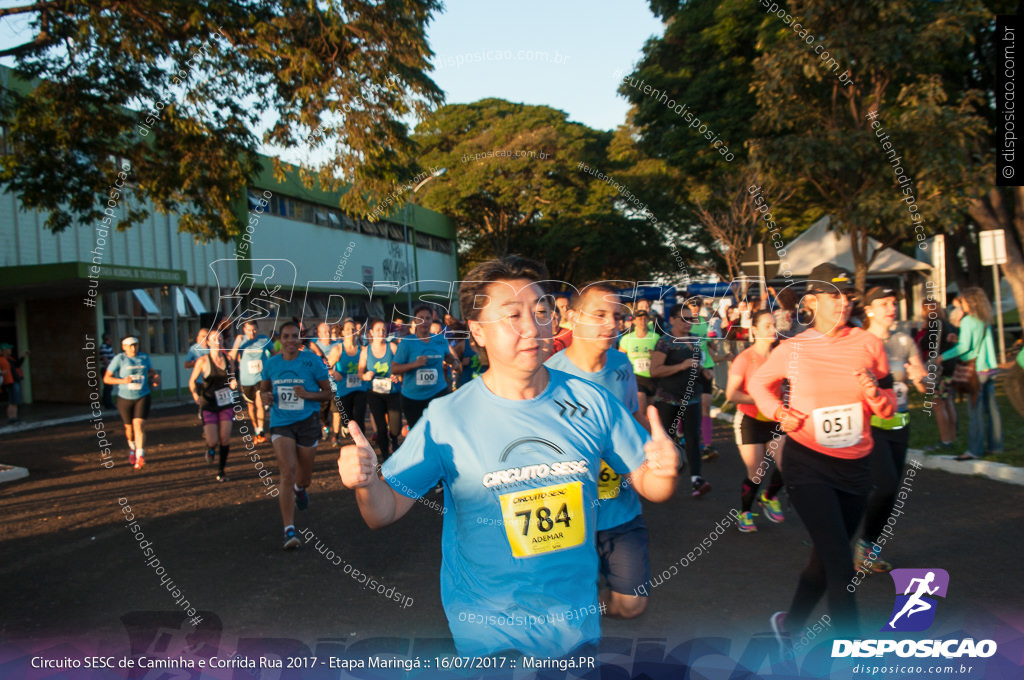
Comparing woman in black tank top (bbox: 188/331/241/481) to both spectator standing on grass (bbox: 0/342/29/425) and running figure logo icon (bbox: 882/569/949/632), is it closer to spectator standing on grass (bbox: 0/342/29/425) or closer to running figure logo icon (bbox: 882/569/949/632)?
running figure logo icon (bbox: 882/569/949/632)

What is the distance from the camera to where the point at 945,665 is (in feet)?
12.5

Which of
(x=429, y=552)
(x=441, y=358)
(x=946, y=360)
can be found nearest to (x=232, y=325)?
(x=441, y=358)

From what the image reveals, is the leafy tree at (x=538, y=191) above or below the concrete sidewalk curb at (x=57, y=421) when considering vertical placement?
above

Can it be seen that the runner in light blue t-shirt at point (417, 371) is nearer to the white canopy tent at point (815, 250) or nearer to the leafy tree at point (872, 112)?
the leafy tree at point (872, 112)

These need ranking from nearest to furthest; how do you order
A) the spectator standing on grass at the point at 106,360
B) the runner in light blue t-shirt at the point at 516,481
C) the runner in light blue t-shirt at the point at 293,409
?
the runner in light blue t-shirt at the point at 516,481
the runner in light blue t-shirt at the point at 293,409
the spectator standing on grass at the point at 106,360

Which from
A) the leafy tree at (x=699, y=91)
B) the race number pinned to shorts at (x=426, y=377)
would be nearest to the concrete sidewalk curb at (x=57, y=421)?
the race number pinned to shorts at (x=426, y=377)

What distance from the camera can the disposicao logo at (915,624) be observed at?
12.6 feet

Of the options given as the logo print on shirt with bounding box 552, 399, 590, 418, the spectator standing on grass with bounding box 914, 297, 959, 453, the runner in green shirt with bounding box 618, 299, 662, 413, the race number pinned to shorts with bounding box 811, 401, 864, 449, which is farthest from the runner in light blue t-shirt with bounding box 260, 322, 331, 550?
the spectator standing on grass with bounding box 914, 297, 959, 453

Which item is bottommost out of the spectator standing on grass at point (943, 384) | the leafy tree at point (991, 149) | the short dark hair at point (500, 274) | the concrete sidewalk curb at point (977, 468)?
the concrete sidewalk curb at point (977, 468)

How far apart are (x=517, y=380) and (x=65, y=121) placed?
10.6 metres

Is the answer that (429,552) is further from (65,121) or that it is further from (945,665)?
(65,121)

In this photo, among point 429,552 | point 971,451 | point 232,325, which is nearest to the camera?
point 429,552

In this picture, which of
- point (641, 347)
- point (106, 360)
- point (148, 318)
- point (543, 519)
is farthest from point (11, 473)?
point (148, 318)

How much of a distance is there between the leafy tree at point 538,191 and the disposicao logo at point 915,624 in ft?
50.8
